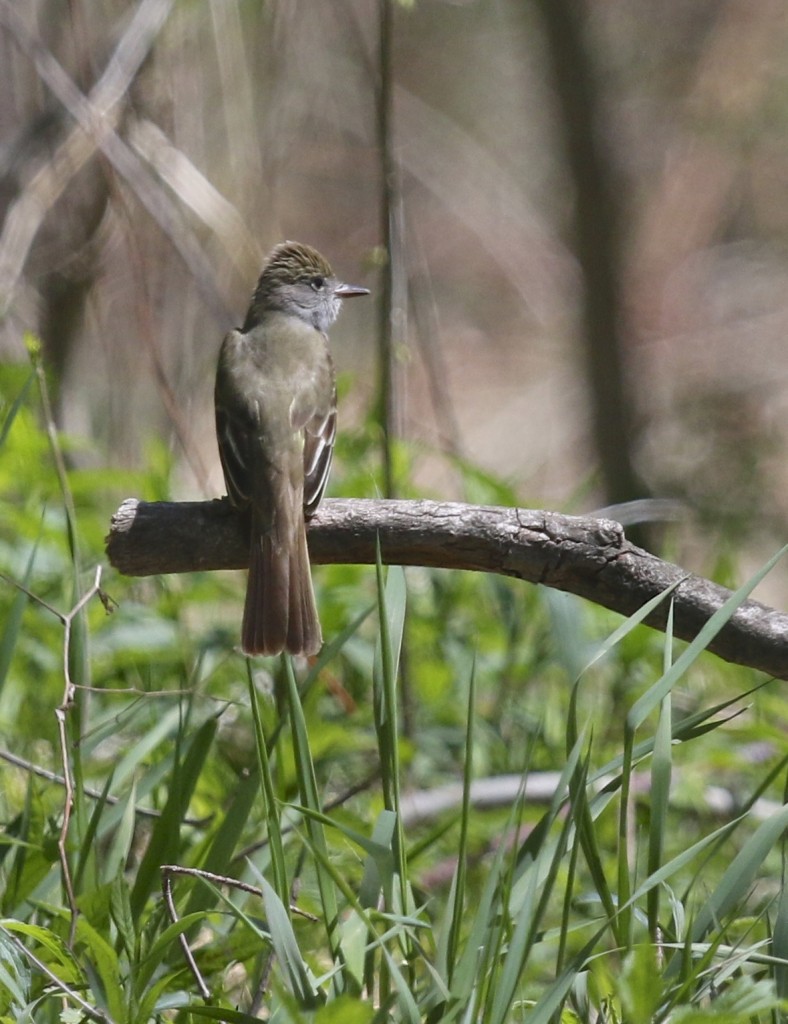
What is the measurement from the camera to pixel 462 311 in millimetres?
16469

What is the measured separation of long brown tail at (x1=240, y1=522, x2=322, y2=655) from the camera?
3.48 m

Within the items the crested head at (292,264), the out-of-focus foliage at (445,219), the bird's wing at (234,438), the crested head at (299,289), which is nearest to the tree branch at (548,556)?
the bird's wing at (234,438)

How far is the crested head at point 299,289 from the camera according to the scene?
16.7ft

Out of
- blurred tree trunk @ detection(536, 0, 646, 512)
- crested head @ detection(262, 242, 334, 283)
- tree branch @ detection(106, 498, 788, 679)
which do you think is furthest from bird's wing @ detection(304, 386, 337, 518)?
blurred tree trunk @ detection(536, 0, 646, 512)

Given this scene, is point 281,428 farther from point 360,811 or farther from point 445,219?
point 445,219

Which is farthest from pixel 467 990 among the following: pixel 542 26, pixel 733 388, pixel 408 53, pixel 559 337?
pixel 408 53

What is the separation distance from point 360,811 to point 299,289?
192cm

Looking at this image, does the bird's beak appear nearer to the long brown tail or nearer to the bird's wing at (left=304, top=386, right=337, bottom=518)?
the bird's wing at (left=304, top=386, right=337, bottom=518)

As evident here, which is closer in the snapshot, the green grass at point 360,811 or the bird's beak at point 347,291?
the green grass at point 360,811

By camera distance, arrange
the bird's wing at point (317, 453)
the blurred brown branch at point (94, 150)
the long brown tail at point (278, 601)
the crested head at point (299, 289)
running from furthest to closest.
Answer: the blurred brown branch at point (94, 150), the crested head at point (299, 289), the bird's wing at point (317, 453), the long brown tail at point (278, 601)

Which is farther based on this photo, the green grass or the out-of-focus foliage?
the out-of-focus foliage

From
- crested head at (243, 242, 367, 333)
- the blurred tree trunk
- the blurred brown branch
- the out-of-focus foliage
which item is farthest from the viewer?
the blurred tree trunk

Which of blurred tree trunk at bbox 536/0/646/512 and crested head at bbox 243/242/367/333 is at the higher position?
blurred tree trunk at bbox 536/0/646/512

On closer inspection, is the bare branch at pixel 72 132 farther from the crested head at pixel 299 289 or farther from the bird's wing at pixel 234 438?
the bird's wing at pixel 234 438
